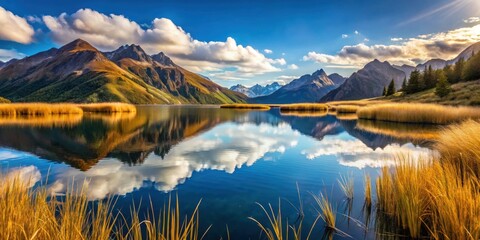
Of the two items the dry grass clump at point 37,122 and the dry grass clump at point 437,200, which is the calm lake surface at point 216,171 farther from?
the dry grass clump at point 37,122

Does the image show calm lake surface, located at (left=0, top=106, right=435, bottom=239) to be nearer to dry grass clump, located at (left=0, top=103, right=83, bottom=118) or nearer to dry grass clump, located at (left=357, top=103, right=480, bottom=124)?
dry grass clump, located at (left=357, top=103, right=480, bottom=124)

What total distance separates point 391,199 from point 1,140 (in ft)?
107

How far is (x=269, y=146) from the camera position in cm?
2658

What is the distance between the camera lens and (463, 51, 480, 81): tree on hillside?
8044cm

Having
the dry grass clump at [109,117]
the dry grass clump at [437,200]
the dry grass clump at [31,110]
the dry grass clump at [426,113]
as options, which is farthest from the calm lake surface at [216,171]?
the dry grass clump at [31,110]

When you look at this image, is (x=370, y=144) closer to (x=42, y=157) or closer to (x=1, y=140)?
(x=42, y=157)

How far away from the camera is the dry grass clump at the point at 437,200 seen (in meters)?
6.47

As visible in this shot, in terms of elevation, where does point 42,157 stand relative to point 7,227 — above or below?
below

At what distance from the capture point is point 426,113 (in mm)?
41719

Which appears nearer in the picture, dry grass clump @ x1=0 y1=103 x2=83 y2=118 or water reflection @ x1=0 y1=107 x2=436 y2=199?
water reflection @ x1=0 y1=107 x2=436 y2=199

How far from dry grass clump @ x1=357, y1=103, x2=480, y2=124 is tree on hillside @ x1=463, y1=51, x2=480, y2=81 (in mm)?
50315

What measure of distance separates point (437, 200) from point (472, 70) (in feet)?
323

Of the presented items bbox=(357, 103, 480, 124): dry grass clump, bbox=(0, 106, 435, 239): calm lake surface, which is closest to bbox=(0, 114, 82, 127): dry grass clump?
bbox=(0, 106, 435, 239): calm lake surface

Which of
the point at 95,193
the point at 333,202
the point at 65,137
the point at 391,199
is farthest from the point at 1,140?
the point at 391,199
